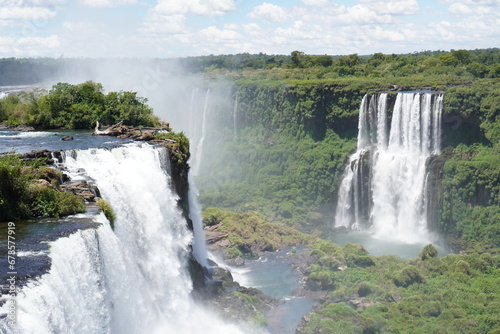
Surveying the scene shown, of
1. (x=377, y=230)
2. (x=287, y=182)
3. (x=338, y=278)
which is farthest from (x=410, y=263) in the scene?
(x=287, y=182)

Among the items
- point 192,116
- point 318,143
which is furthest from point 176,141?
point 192,116

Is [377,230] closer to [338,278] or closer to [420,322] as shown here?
[338,278]

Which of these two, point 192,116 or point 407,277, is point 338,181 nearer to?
point 407,277

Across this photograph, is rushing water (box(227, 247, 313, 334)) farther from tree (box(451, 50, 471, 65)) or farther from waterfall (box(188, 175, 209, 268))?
tree (box(451, 50, 471, 65))

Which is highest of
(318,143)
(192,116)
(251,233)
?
(192,116)

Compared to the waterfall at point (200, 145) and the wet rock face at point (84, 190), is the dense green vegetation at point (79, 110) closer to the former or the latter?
the wet rock face at point (84, 190)

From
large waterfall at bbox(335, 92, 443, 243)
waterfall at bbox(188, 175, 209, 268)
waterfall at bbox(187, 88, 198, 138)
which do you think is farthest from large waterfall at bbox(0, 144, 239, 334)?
waterfall at bbox(187, 88, 198, 138)

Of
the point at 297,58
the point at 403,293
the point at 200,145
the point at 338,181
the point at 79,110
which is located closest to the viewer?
the point at 403,293

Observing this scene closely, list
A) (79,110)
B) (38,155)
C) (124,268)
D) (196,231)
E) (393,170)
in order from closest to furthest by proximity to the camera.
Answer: (124,268) < (38,155) < (196,231) < (79,110) < (393,170)
